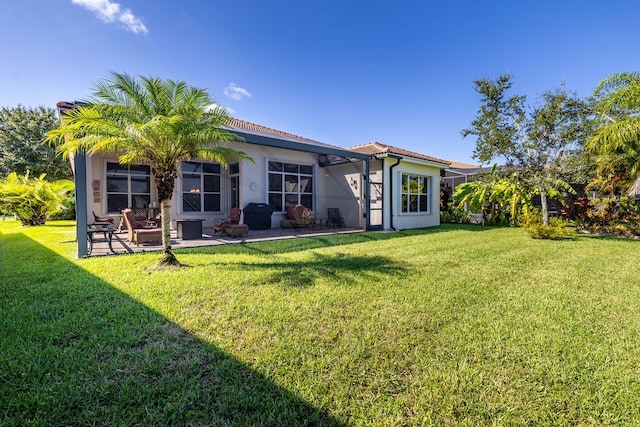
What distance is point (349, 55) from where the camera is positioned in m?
14.7

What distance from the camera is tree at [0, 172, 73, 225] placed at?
14977mm

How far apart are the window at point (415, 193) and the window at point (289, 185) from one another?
513 centimetres

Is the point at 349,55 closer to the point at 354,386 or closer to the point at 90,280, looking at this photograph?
the point at 90,280

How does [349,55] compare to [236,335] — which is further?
[349,55]

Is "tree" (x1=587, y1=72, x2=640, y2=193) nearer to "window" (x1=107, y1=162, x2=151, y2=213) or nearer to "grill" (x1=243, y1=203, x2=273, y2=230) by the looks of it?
"grill" (x1=243, y1=203, x2=273, y2=230)

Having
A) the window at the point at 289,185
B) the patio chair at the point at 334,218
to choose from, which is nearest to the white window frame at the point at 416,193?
the patio chair at the point at 334,218

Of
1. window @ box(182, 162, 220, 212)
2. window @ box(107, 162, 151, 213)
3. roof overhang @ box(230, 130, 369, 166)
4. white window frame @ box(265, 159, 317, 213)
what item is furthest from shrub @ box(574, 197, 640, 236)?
window @ box(107, 162, 151, 213)

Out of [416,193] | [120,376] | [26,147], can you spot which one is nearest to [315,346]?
[120,376]

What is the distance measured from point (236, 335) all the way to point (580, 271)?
7545 mm

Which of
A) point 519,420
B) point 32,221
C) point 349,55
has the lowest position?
point 519,420

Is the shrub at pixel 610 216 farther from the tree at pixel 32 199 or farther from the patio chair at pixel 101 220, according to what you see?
the tree at pixel 32 199

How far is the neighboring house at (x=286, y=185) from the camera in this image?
1332 cm

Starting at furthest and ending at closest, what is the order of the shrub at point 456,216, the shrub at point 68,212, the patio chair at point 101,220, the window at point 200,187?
1. the shrub at point 68,212
2. the shrub at point 456,216
3. the window at point 200,187
4. the patio chair at point 101,220

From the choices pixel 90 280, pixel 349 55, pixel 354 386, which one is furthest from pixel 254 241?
pixel 349 55
